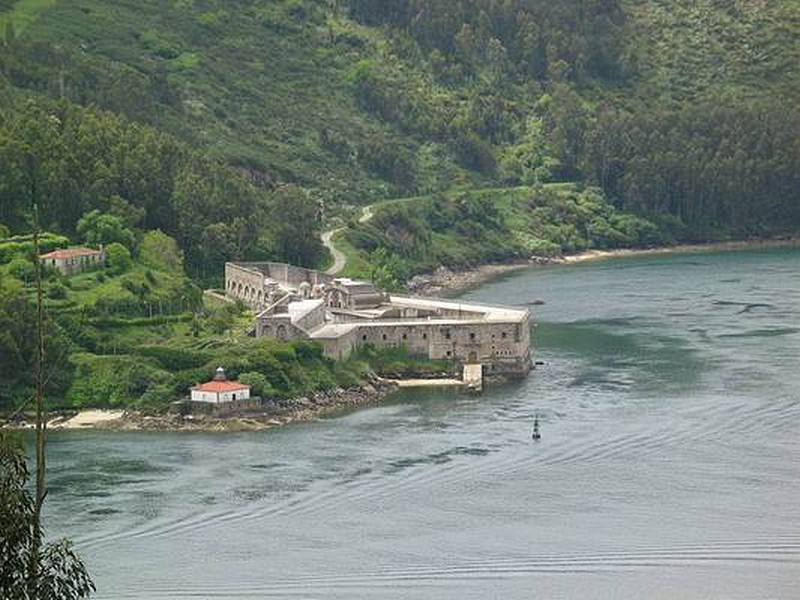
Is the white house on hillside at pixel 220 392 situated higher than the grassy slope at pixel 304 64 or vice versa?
the grassy slope at pixel 304 64

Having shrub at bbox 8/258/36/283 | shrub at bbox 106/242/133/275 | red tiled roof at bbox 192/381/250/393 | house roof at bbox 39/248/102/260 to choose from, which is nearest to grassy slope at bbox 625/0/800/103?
shrub at bbox 106/242/133/275

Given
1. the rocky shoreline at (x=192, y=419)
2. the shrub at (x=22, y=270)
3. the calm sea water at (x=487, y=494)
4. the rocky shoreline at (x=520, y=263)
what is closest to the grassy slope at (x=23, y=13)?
the rocky shoreline at (x=520, y=263)

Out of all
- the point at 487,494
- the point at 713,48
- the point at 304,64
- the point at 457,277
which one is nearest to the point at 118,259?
the point at 487,494

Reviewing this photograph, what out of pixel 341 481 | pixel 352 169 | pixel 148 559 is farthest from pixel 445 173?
pixel 148 559

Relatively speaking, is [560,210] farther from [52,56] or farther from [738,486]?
[738,486]

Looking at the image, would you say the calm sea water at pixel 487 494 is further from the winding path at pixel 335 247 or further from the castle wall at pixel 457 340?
the winding path at pixel 335 247

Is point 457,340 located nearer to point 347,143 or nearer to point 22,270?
A: point 22,270
